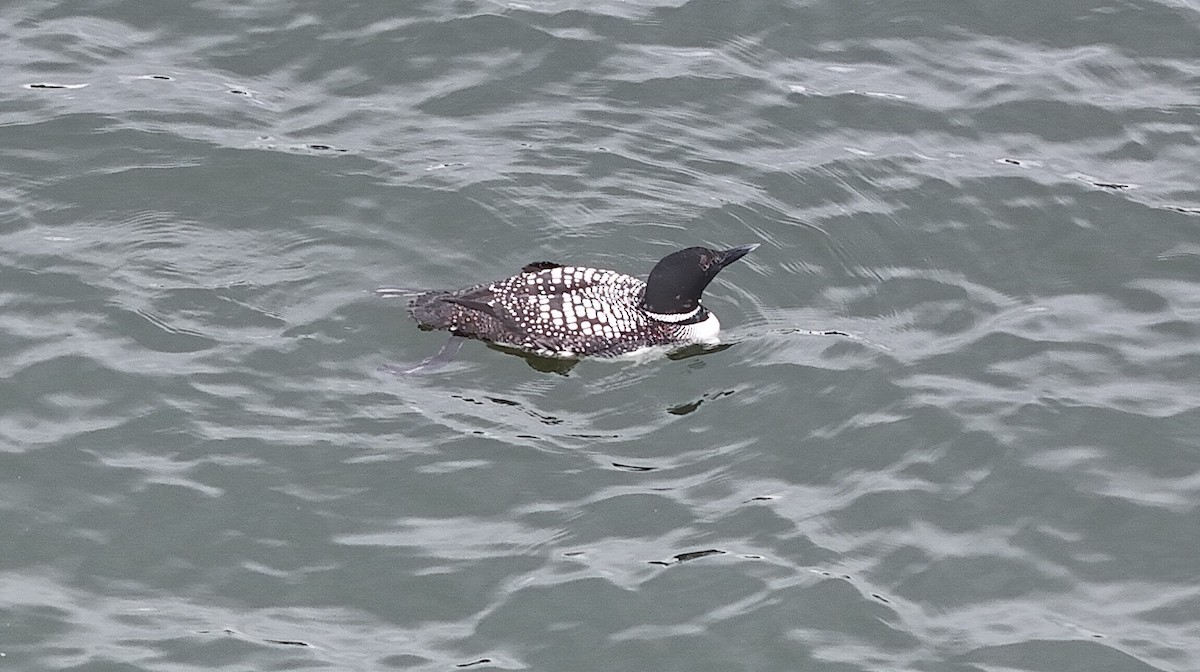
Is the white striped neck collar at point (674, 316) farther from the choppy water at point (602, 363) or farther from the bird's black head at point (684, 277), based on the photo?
the choppy water at point (602, 363)

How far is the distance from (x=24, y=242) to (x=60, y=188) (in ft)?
1.89

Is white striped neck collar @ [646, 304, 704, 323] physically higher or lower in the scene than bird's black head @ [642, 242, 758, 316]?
lower

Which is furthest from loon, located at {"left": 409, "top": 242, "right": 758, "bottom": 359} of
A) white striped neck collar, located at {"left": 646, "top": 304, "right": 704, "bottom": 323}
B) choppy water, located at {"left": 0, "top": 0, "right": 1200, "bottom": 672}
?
choppy water, located at {"left": 0, "top": 0, "right": 1200, "bottom": 672}

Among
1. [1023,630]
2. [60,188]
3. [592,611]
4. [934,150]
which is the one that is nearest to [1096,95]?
[934,150]

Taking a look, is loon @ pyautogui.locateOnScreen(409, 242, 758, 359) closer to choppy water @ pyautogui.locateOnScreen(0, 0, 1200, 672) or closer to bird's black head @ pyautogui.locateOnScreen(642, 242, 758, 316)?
bird's black head @ pyautogui.locateOnScreen(642, 242, 758, 316)

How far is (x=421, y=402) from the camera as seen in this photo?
9.20 metres

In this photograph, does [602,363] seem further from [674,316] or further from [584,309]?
[674,316]

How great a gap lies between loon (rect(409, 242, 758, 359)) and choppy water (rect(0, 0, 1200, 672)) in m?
0.18

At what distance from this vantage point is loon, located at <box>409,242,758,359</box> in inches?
383

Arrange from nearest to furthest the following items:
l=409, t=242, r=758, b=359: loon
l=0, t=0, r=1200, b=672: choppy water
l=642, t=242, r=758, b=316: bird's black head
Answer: l=0, t=0, r=1200, b=672: choppy water
l=409, t=242, r=758, b=359: loon
l=642, t=242, r=758, b=316: bird's black head

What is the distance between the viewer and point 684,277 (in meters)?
9.83

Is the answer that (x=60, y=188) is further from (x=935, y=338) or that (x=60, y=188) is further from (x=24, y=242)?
(x=935, y=338)

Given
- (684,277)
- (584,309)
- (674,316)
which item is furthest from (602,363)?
(684,277)

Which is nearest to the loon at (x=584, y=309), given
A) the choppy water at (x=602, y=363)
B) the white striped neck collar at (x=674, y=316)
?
the white striped neck collar at (x=674, y=316)
